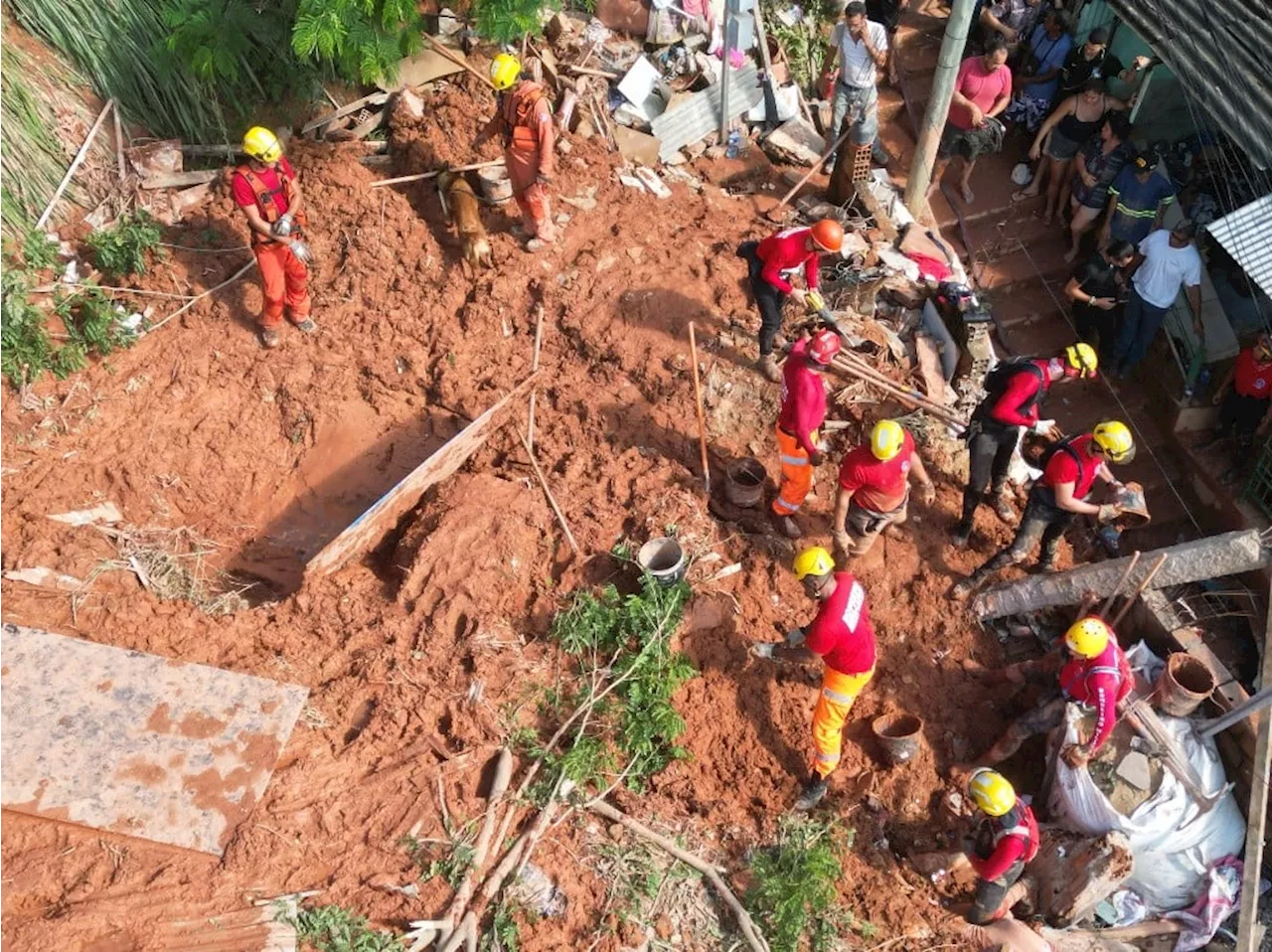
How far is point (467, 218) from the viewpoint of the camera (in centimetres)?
894

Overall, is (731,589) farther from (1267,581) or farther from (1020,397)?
(1267,581)

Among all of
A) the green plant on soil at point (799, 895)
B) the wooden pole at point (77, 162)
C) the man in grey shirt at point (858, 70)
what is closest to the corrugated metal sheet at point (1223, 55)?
the man in grey shirt at point (858, 70)

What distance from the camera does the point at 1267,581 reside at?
768cm

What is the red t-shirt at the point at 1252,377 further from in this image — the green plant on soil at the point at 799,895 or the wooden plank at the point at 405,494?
the wooden plank at the point at 405,494

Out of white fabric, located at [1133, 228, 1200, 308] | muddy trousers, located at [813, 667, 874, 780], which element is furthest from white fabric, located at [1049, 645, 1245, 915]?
white fabric, located at [1133, 228, 1200, 308]

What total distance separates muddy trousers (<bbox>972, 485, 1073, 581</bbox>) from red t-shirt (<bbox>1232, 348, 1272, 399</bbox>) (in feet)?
7.17

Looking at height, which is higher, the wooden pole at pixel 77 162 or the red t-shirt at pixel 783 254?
the wooden pole at pixel 77 162

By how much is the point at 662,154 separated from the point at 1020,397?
4.70 m

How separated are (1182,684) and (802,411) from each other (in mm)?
3338

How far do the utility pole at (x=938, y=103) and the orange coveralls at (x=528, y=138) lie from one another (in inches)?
141

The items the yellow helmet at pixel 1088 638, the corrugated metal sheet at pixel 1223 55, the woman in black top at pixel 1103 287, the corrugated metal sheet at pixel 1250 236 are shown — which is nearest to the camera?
the yellow helmet at pixel 1088 638

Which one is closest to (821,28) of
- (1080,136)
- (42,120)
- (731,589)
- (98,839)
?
(1080,136)

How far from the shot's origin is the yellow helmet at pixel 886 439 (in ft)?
21.6

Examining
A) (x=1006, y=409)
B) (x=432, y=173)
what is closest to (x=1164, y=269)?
(x=1006, y=409)
